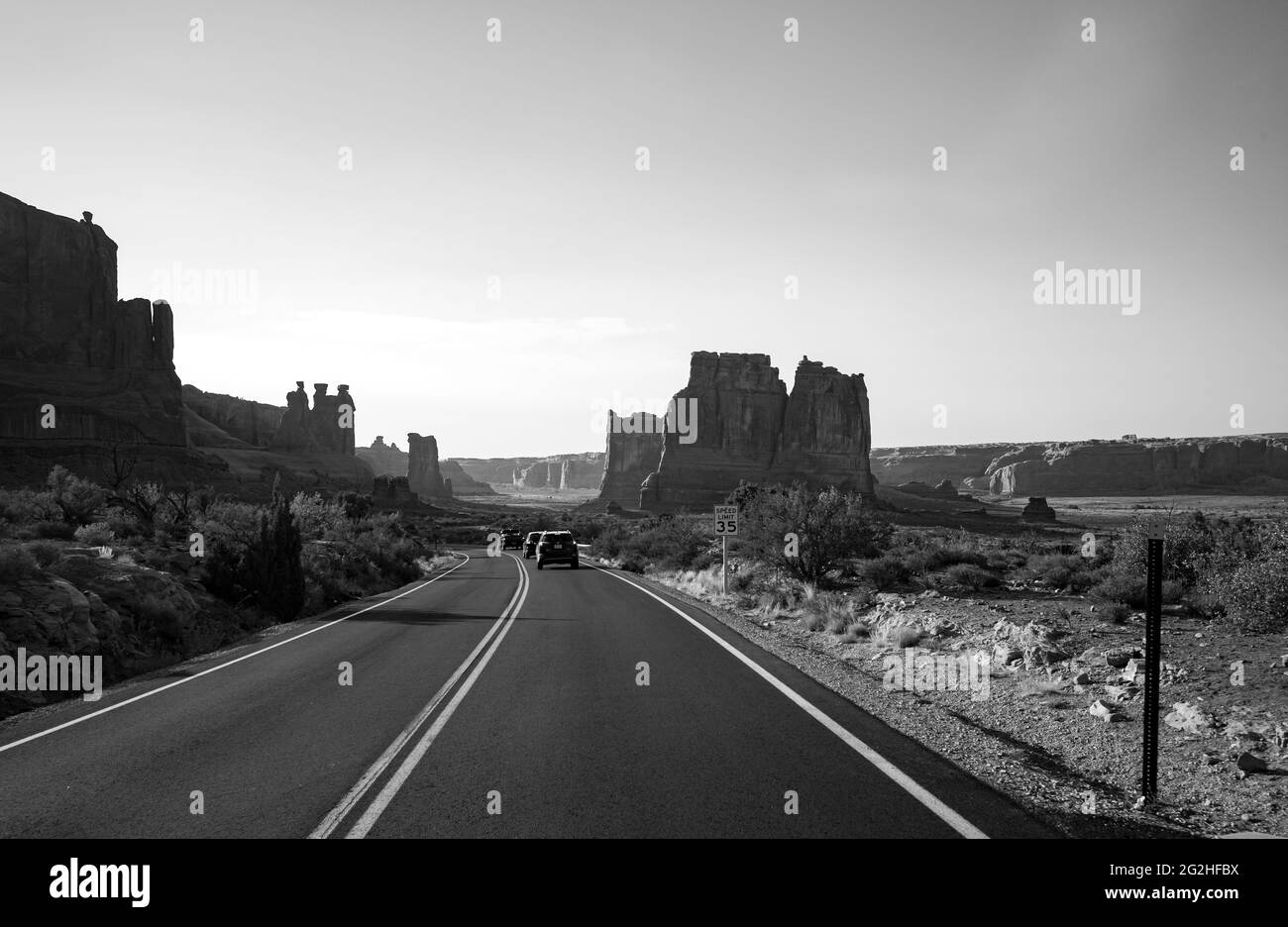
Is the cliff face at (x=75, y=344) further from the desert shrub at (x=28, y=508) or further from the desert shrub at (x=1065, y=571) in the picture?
the desert shrub at (x=1065, y=571)

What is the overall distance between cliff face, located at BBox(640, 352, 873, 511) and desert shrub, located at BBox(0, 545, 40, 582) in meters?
111

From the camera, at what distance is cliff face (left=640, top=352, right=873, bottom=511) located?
5034 inches

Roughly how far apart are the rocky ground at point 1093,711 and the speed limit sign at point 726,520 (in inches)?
314

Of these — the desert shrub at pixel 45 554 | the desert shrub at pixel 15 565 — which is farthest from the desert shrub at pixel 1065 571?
the desert shrub at pixel 45 554

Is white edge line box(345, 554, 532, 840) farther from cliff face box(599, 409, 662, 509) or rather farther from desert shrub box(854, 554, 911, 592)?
cliff face box(599, 409, 662, 509)

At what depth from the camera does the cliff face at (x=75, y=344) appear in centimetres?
7825

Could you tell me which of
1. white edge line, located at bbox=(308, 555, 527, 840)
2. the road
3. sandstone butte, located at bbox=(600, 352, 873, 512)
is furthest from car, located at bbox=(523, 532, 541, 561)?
sandstone butte, located at bbox=(600, 352, 873, 512)

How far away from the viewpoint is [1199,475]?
145625mm

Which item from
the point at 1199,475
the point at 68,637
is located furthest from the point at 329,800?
the point at 1199,475

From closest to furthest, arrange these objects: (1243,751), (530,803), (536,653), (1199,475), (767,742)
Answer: (530,803), (1243,751), (767,742), (536,653), (1199,475)
